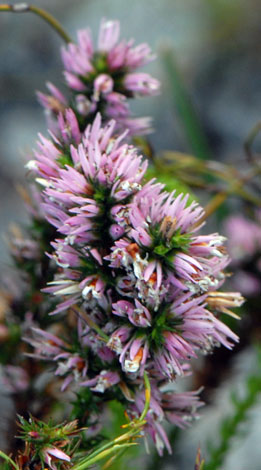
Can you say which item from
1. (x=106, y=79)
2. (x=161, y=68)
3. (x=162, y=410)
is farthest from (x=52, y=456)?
(x=161, y=68)

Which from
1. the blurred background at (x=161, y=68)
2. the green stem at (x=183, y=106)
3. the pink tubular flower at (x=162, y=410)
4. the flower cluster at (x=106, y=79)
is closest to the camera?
the pink tubular flower at (x=162, y=410)

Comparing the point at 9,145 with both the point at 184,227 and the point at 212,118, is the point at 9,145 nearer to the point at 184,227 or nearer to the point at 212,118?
the point at 212,118

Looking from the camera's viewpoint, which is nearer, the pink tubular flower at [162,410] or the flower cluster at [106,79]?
the pink tubular flower at [162,410]

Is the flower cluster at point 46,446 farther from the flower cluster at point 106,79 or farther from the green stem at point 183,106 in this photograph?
the green stem at point 183,106

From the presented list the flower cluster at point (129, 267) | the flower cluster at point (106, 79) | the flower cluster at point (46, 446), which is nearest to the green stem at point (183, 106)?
the flower cluster at point (106, 79)

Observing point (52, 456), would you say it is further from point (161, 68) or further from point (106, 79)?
point (161, 68)

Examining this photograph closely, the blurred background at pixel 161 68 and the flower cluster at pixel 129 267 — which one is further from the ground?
the blurred background at pixel 161 68
